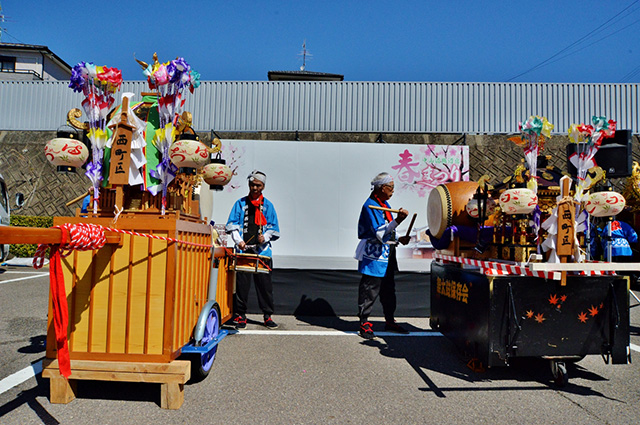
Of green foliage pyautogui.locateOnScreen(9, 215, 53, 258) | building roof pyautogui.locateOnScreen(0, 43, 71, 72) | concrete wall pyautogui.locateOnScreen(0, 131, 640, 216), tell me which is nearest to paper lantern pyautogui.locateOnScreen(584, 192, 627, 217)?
concrete wall pyautogui.locateOnScreen(0, 131, 640, 216)

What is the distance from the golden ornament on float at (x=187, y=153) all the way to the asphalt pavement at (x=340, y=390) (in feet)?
5.46

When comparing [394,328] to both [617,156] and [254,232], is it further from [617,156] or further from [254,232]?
[617,156]

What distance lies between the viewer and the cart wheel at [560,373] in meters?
3.52

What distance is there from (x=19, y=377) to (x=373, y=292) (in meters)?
3.42

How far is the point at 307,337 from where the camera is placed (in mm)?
5062

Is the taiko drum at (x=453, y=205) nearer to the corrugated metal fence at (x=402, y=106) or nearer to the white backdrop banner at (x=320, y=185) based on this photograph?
the white backdrop banner at (x=320, y=185)

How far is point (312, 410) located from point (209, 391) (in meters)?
0.83

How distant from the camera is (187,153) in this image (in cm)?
309

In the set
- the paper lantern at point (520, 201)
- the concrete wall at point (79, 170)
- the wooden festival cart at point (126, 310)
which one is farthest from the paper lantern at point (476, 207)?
the concrete wall at point (79, 170)

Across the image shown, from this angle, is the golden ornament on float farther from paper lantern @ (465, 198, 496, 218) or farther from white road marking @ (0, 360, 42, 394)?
paper lantern @ (465, 198, 496, 218)

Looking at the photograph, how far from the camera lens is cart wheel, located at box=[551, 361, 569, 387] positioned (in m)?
3.52

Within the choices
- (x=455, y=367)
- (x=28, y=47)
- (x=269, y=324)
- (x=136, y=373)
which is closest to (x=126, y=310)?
(x=136, y=373)

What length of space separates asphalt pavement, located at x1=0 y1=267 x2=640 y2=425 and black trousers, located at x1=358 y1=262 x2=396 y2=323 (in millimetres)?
356

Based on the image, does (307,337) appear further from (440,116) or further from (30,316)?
(440,116)
